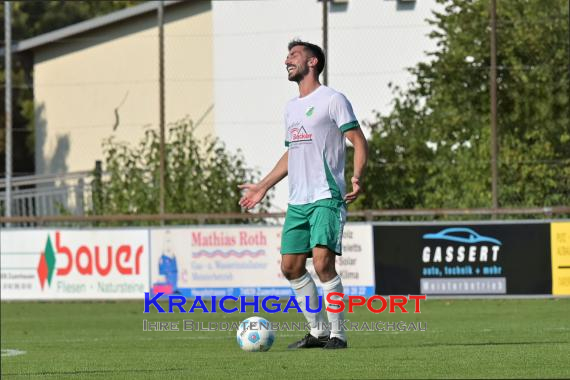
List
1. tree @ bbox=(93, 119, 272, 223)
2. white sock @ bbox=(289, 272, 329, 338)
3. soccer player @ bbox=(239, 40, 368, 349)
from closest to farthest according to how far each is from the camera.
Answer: soccer player @ bbox=(239, 40, 368, 349) → white sock @ bbox=(289, 272, 329, 338) → tree @ bbox=(93, 119, 272, 223)

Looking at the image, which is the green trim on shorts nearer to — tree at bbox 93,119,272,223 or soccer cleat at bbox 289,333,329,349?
soccer cleat at bbox 289,333,329,349

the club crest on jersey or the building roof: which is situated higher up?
the building roof

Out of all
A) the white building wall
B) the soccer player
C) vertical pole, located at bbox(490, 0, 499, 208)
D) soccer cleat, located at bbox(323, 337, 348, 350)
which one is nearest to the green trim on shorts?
the soccer player

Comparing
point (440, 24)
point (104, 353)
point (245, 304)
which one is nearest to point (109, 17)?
point (440, 24)

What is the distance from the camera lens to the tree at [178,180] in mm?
21875

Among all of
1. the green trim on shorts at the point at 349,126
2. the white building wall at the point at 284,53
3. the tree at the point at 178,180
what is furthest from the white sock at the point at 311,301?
the white building wall at the point at 284,53

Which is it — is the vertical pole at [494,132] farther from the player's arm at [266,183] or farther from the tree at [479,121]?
the player's arm at [266,183]

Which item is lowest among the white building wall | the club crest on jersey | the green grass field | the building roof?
the green grass field

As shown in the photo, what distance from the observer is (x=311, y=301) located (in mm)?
9453

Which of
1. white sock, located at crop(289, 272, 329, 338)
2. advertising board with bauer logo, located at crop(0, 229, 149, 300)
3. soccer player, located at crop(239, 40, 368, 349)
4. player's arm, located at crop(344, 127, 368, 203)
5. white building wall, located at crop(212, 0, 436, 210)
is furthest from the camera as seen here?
white building wall, located at crop(212, 0, 436, 210)

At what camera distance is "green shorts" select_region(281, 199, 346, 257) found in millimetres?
9219

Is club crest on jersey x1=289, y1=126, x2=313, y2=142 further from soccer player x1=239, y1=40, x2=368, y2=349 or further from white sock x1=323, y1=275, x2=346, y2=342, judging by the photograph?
white sock x1=323, y1=275, x2=346, y2=342

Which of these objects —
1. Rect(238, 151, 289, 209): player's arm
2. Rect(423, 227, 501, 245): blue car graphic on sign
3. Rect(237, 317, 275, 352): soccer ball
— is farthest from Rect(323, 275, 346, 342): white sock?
Rect(423, 227, 501, 245): blue car graphic on sign

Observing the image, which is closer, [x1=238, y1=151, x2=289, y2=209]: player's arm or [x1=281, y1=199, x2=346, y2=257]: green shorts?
[x1=281, y1=199, x2=346, y2=257]: green shorts
